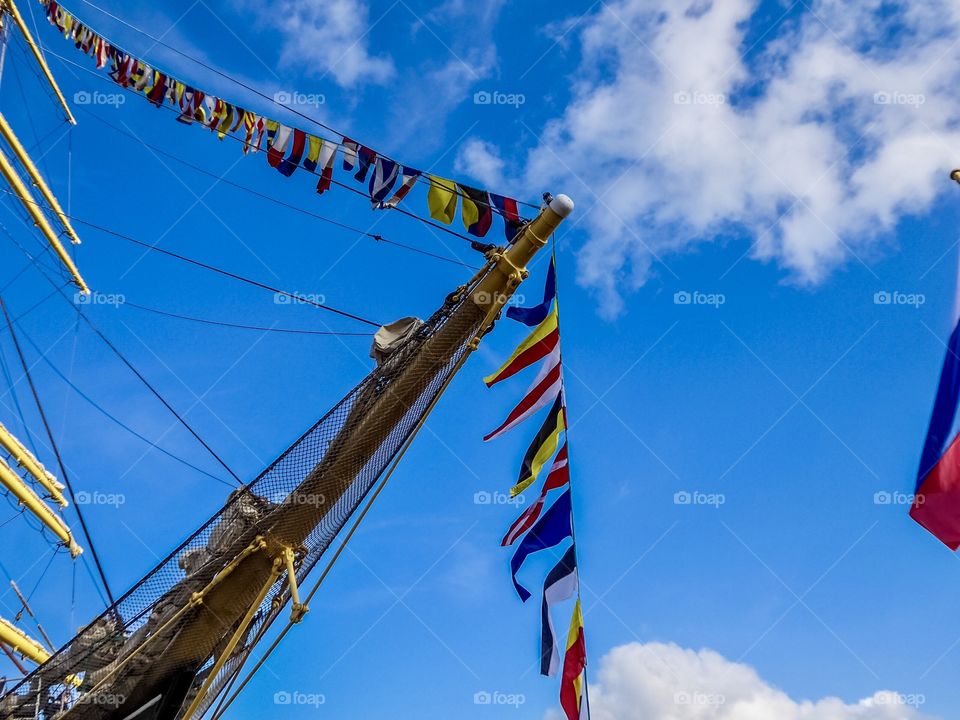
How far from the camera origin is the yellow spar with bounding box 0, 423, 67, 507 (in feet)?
84.0

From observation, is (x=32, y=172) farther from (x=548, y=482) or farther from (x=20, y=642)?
(x=548, y=482)

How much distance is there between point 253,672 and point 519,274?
6123mm

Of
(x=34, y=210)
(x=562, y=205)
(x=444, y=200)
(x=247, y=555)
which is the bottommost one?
(x=247, y=555)

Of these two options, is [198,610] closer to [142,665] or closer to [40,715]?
[142,665]

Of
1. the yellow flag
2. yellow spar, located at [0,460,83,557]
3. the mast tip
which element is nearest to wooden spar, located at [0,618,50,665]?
yellow spar, located at [0,460,83,557]

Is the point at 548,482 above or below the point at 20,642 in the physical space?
below

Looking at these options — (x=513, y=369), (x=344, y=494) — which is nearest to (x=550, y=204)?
(x=513, y=369)

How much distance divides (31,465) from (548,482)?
2360 centimetres

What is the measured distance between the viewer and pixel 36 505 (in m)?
27.3

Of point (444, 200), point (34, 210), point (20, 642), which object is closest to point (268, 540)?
point (444, 200)

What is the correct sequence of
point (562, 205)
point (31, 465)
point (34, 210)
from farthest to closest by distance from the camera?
1. point (31, 465)
2. point (34, 210)
3. point (562, 205)

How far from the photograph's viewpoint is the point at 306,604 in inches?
374

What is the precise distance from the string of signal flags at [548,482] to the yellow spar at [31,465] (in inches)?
857

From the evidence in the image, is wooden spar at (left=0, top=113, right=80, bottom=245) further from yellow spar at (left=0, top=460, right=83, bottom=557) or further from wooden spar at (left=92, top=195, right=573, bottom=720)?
wooden spar at (left=92, top=195, right=573, bottom=720)
